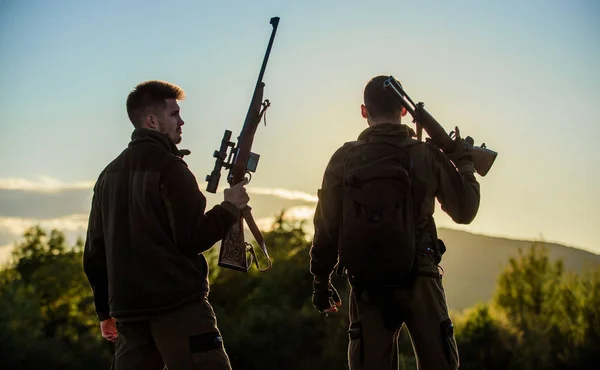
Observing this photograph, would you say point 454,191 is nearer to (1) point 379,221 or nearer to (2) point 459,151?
(2) point 459,151

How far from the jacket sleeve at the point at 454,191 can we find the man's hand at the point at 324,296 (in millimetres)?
1031

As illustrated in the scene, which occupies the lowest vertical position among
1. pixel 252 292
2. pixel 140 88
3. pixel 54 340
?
pixel 54 340

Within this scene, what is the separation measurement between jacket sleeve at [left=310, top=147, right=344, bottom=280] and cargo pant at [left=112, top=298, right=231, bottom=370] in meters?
0.92

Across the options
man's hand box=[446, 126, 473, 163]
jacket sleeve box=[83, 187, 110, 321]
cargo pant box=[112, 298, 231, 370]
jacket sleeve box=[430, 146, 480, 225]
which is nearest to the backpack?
jacket sleeve box=[430, 146, 480, 225]

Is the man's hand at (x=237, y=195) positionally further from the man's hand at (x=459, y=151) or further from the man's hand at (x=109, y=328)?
the man's hand at (x=459, y=151)

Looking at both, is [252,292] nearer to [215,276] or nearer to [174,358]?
[215,276]

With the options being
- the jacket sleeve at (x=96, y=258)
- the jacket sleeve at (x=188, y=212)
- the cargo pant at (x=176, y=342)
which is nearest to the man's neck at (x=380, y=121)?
the jacket sleeve at (x=188, y=212)

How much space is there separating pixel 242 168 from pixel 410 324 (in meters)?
1.73

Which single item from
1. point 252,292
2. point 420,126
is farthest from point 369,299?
point 252,292

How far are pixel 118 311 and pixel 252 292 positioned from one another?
35694mm

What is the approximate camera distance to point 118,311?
5152 millimetres

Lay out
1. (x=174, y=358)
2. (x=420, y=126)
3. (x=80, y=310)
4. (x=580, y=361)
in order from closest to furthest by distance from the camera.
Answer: (x=174, y=358), (x=420, y=126), (x=80, y=310), (x=580, y=361)

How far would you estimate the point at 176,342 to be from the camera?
5027 mm

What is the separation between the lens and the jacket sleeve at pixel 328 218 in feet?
18.2
